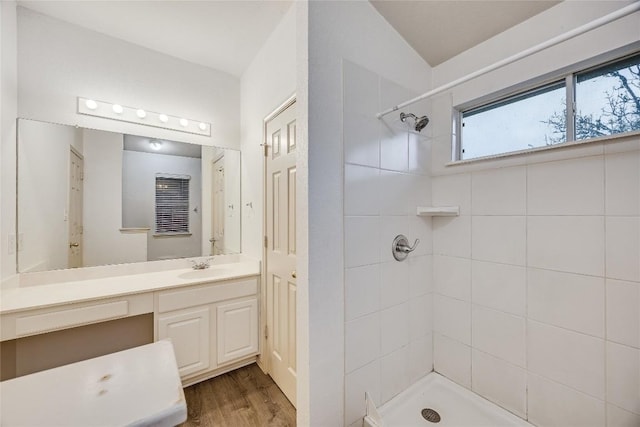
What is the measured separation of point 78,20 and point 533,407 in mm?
3693

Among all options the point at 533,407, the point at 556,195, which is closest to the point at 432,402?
the point at 533,407

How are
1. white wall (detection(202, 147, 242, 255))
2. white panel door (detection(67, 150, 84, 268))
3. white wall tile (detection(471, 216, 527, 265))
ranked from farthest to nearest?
white wall (detection(202, 147, 242, 255)) < white panel door (detection(67, 150, 84, 268)) < white wall tile (detection(471, 216, 527, 265))

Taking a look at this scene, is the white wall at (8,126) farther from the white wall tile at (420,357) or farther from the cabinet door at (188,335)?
the white wall tile at (420,357)

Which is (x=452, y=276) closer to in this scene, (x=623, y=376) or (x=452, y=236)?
(x=452, y=236)

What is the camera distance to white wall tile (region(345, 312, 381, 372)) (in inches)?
47.0

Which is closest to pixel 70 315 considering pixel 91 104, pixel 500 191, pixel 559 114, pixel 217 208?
pixel 217 208

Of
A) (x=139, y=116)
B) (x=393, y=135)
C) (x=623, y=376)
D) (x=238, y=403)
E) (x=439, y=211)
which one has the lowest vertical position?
(x=238, y=403)

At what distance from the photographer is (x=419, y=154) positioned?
156 centimetres

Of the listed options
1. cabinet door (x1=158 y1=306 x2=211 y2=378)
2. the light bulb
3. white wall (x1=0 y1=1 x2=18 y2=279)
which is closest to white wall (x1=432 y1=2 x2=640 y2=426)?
cabinet door (x1=158 y1=306 x2=211 y2=378)

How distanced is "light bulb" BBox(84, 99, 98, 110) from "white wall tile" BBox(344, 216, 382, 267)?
2.13 meters

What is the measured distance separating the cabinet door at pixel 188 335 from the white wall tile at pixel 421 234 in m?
1.55

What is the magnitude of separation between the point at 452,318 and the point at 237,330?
1.57 meters

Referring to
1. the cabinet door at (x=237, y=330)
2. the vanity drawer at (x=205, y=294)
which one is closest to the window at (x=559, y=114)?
the vanity drawer at (x=205, y=294)

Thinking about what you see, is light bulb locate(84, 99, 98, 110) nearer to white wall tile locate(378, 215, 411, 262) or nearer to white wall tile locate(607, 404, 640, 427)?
white wall tile locate(378, 215, 411, 262)
